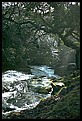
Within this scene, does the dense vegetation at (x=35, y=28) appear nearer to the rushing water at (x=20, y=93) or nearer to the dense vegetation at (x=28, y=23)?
the dense vegetation at (x=28, y=23)

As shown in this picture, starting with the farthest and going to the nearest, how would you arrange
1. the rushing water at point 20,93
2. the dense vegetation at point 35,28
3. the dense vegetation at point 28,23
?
the rushing water at point 20,93 → the dense vegetation at point 28,23 → the dense vegetation at point 35,28

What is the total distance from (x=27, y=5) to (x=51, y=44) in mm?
21633

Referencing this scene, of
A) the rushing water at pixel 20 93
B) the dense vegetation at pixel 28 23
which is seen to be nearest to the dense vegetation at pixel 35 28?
the dense vegetation at pixel 28 23

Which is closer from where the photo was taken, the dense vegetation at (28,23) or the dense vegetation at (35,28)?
the dense vegetation at (35,28)

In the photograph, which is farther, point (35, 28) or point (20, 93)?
point (20, 93)

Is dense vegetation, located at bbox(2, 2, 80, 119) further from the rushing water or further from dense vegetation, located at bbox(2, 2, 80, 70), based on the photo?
the rushing water

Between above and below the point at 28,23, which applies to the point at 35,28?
below

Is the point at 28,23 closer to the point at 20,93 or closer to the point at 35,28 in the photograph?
the point at 35,28

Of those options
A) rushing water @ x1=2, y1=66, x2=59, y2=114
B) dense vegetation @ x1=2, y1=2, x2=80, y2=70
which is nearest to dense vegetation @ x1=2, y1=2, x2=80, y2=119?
dense vegetation @ x1=2, y1=2, x2=80, y2=70

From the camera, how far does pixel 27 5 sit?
1580cm

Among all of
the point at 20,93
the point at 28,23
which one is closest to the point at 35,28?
the point at 28,23

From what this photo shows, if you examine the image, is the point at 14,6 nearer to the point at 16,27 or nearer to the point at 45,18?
the point at 16,27

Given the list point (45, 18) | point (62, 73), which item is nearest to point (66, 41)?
point (45, 18)

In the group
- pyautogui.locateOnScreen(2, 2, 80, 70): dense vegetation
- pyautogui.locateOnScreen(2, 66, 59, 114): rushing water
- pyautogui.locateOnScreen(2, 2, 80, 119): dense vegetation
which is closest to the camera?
pyautogui.locateOnScreen(2, 2, 80, 119): dense vegetation
